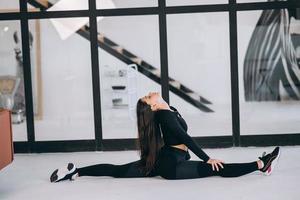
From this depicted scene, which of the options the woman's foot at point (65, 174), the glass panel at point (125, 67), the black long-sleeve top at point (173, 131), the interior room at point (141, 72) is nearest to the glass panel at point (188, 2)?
the interior room at point (141, 72)

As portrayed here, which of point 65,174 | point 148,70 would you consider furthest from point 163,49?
point 65,174

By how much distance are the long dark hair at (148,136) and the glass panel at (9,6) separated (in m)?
2.79

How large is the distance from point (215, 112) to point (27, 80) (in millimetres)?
2462

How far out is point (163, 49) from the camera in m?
7.73

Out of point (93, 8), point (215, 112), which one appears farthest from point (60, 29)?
point (215, 112)

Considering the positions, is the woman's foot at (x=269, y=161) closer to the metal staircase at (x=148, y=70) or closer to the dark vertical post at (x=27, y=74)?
the metal staircase at (x=148, y=70)

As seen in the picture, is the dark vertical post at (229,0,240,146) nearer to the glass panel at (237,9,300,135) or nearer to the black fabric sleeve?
the glass panel at (237,9,300,135)

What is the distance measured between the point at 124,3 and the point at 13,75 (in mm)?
1722

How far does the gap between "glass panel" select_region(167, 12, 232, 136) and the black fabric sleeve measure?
197cm

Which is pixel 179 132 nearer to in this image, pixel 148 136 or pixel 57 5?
pixel 148 136

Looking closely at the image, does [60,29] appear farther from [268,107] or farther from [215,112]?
[268,107]

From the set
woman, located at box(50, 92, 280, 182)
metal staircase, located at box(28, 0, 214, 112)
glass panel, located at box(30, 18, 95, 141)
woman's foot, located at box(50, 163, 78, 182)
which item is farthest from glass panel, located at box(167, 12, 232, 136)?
woman's foot, located at box(50, 163, 78, 182)

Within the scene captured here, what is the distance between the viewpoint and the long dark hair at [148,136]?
19.3ft

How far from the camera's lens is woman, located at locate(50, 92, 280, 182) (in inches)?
227
